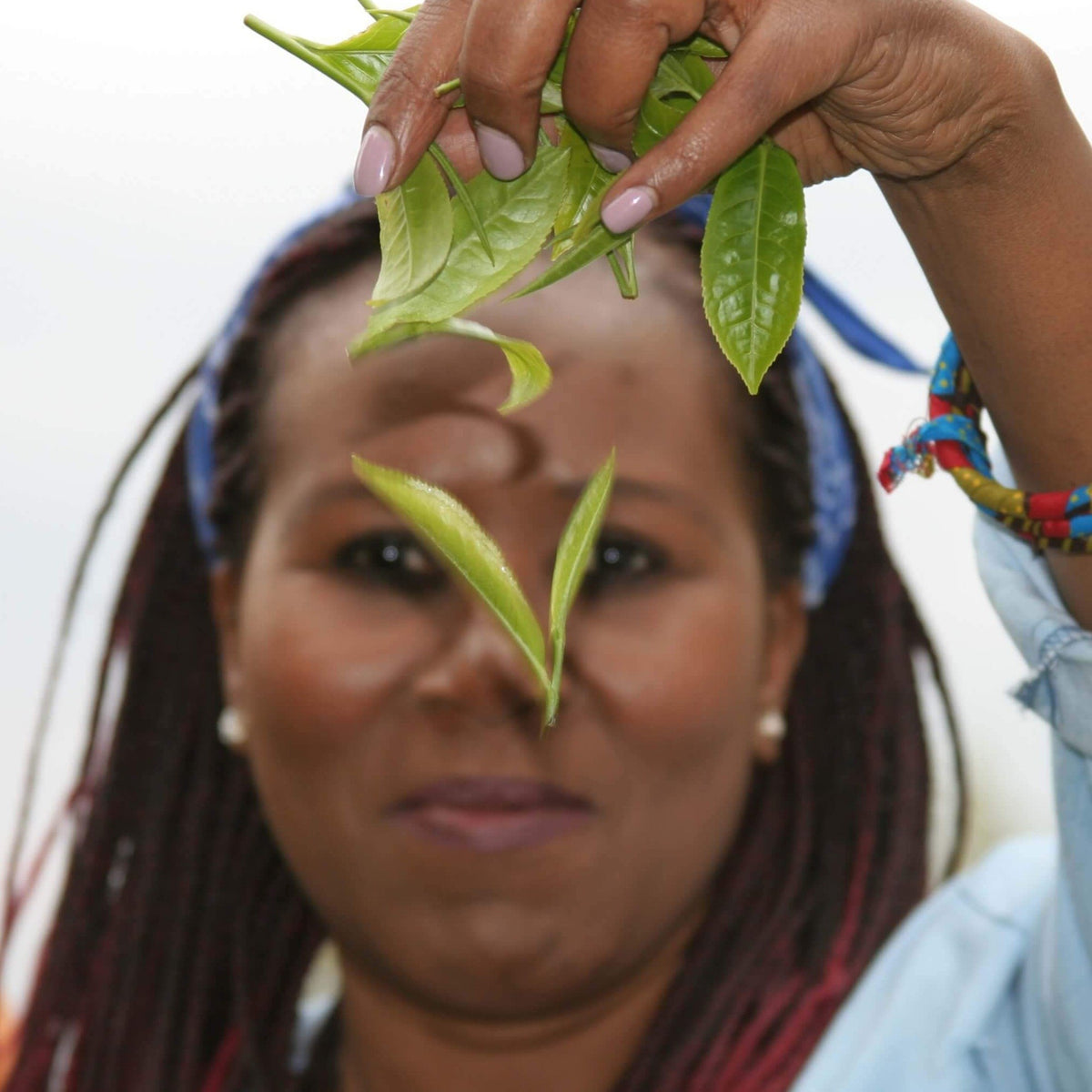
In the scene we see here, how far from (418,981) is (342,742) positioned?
11 centimetres

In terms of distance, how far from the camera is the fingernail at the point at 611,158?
0.37 m

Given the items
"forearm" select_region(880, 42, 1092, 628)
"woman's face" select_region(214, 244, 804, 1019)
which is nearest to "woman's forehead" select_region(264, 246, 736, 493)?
"woman's face" select_region(214, 244, 804, 1019)

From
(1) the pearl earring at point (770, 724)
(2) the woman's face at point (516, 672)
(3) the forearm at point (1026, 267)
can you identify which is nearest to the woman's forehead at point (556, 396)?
(2) the woman's face at point (516, 672)

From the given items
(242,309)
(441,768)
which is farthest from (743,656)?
(242,309)

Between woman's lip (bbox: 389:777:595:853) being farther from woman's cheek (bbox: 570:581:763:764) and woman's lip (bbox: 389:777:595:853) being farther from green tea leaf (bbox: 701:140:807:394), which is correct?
green tea leaf (bbox: 701:140:807:394)

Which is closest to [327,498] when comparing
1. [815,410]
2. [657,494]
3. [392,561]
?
[392,561]

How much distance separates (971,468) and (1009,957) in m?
0.26

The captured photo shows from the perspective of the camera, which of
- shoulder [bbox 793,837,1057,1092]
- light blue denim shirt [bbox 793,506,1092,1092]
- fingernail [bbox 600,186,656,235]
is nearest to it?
fingernail [bbox 600,186,656,235]

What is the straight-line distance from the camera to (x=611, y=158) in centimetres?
37

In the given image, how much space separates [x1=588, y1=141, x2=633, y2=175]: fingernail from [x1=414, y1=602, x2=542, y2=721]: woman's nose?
11.9 inches

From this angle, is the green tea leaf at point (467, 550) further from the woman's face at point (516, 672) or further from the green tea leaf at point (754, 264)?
the woman's face at point (516, 672)

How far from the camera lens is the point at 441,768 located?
66cm

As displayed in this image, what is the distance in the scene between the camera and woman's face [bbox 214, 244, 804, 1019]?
659 millimetres

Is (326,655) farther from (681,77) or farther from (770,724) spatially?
(681,77)
